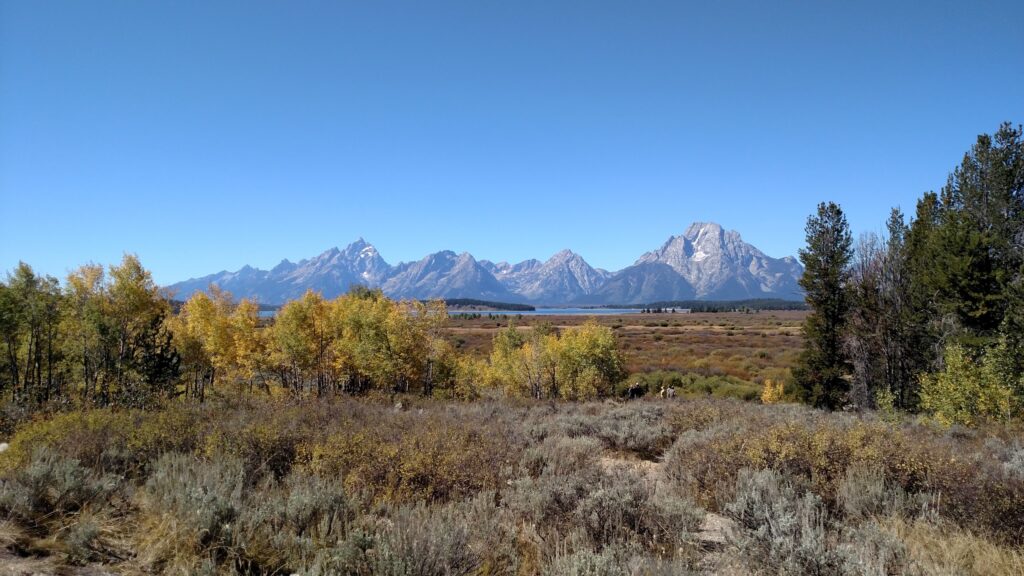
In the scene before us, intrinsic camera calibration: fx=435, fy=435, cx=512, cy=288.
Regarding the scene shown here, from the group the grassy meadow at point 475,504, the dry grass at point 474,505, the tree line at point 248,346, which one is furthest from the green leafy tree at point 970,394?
the tree line at point 248,346

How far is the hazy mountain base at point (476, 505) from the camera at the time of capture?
4.06m

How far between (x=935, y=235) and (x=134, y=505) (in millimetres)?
33996

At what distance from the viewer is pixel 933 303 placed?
977 inches

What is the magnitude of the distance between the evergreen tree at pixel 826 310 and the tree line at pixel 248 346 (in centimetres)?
1426

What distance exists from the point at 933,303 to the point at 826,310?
6.04 m

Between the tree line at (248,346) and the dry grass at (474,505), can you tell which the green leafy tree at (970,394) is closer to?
the dry grass at (474,505)

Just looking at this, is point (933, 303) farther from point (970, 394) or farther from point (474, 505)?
point (474, 505)

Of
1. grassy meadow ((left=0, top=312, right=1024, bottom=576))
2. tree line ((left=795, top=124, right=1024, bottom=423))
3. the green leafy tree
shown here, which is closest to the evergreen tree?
tree line ((left=795, top=124, right=1024, bottom=423))

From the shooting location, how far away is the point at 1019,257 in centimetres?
2266

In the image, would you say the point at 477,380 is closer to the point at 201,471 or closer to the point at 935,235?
the point at 935,235

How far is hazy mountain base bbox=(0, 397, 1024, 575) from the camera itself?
4.06 m

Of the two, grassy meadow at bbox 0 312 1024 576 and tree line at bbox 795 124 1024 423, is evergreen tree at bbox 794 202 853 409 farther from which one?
grassy meadow at bbox 0 312 1024 576

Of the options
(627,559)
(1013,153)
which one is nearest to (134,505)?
(627,559)

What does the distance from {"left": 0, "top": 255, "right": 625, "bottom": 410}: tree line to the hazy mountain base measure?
19055mm
